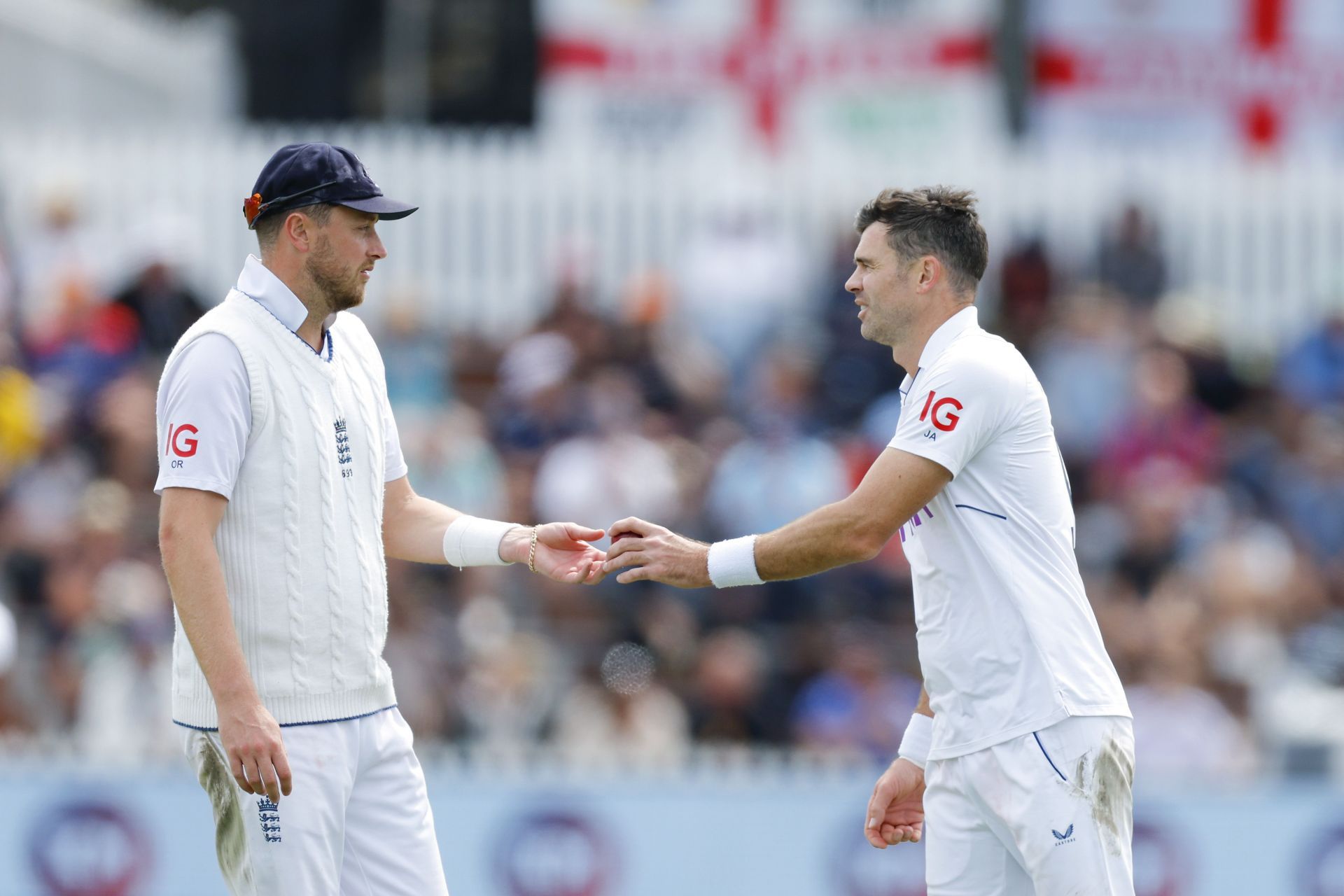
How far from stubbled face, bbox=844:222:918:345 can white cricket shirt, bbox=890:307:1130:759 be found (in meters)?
0.16

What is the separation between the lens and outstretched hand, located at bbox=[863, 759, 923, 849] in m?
5.23

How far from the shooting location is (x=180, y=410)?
4.61 metres

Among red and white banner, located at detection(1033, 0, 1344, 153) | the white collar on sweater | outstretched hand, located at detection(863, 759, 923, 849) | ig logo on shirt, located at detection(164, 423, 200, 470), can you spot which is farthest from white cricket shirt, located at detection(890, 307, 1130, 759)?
red and white banner, located at detection(1033, 0, 1344, 153)

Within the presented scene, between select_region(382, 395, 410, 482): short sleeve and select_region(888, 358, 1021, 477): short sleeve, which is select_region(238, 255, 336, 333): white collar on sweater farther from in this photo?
select_region(888, 358, 1021, 477): short sleeve

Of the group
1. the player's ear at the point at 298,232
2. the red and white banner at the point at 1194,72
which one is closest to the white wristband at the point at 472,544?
the player's ear at the point at 298,232

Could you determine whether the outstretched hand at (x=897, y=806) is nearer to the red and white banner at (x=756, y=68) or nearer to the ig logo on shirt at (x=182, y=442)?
the ig logo on shirt at (x=182, y=442)

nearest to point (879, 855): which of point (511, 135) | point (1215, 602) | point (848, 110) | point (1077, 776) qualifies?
point (1215, 602)

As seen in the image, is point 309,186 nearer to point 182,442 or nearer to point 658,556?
point 182,442

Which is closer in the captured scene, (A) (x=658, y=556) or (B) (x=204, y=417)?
(B) (x=204, y=417)

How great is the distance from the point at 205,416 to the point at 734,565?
4.67ft

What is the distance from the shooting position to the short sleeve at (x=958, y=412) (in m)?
4.77

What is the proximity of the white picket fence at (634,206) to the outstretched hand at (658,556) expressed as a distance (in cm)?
936

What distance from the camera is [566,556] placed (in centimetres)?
541

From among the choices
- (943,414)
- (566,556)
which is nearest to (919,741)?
(943,414)
